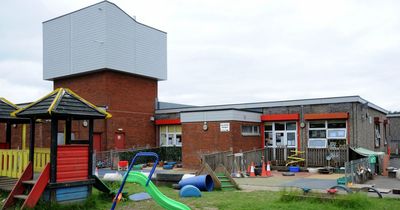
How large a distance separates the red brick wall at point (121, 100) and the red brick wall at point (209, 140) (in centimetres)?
600

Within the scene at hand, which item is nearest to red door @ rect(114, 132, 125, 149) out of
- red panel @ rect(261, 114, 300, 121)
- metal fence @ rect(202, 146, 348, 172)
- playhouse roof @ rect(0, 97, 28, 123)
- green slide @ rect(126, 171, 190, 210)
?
red panel @ rect(261, 114, 300, 121)

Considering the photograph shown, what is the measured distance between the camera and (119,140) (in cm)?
2912

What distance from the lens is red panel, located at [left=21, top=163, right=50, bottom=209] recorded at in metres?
10.2

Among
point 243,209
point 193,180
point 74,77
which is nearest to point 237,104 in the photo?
point 74,77

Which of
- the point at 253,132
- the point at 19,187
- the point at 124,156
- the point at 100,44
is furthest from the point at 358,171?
the point at 100,44

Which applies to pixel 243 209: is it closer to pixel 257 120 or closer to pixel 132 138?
pixel 257 120

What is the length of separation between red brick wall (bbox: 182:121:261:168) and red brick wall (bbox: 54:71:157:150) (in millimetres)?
5995

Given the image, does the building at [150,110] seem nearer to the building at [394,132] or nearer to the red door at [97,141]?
the red door at [97,141]

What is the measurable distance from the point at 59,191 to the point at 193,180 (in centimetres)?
526

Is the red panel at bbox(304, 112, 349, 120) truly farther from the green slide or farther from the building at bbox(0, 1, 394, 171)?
the green slide

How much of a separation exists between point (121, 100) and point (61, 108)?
18.8 m

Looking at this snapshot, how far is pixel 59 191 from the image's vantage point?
10977mm

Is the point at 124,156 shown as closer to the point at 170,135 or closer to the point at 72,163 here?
the point at 170,135

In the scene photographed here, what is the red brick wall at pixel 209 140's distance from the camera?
23609mm
